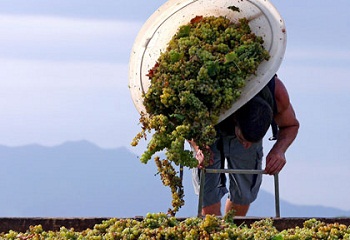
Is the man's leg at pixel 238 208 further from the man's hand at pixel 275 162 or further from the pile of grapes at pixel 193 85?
the pile of grapes at pixel 193 85

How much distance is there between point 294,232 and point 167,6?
287 cm

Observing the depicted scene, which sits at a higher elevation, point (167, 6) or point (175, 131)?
point (167, 6)

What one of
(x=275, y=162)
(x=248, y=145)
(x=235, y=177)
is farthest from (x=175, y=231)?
(x=235, y=177)

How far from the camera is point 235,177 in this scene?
29.0 feet

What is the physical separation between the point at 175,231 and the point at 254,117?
88.9 inches

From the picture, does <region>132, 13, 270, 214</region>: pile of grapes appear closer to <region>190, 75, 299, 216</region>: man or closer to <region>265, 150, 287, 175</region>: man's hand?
<region>190, 75, 299, 216</region>: man

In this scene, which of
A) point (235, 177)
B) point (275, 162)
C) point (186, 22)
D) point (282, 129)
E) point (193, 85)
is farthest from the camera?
point (235, 177)

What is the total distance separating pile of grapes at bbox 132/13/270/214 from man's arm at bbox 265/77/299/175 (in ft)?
2.17

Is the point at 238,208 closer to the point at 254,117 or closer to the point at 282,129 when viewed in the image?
the point at 282,129

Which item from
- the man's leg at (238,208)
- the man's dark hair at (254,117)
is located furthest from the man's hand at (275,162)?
the man's leg at (238,208)

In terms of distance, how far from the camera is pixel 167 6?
8078mm

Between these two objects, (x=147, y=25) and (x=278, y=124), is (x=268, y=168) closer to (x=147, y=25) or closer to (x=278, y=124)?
(x=278, y=124)

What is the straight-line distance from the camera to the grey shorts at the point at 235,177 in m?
8.49

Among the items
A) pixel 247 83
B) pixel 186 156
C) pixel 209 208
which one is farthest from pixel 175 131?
pixel 209 208
